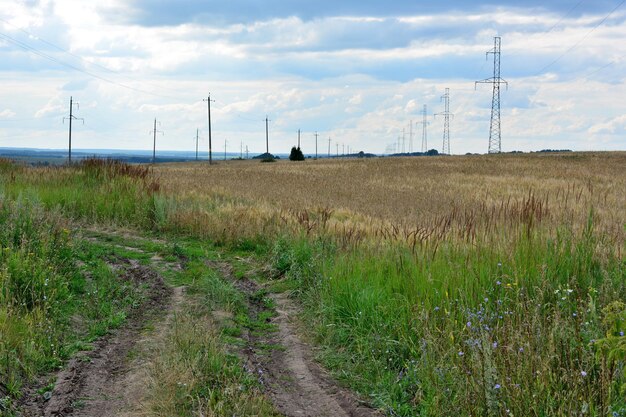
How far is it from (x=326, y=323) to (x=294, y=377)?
1.52 metres

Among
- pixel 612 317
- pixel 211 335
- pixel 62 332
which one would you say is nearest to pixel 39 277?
pixel 62 332

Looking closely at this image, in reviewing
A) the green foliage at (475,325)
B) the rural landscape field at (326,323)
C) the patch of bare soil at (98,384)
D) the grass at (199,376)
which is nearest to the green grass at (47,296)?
the rural landscape field at (326,323)

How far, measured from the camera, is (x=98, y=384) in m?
6.26

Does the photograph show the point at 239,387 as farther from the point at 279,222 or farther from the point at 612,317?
the point at 279,222

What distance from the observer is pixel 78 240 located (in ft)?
41.4

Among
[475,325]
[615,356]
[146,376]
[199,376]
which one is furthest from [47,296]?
[615,356]

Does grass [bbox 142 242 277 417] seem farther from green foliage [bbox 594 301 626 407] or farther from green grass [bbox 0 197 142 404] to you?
green foliage [bbox 594 301 626 407]

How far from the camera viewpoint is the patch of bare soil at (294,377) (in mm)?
5801

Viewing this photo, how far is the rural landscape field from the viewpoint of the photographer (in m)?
5.36

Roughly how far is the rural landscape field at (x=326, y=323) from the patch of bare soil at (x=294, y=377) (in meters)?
0.03

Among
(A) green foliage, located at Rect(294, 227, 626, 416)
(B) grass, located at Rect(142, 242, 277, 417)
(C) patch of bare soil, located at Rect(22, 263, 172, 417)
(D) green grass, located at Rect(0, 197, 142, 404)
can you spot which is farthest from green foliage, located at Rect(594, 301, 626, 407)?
(D) green grass, located at Rect(0, 197, 142, 404)

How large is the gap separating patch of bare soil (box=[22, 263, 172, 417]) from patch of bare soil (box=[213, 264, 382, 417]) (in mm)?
1275

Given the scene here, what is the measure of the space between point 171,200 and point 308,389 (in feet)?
38.4

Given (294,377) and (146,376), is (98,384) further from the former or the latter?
(294,377)
